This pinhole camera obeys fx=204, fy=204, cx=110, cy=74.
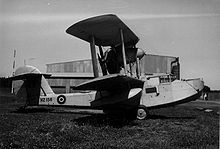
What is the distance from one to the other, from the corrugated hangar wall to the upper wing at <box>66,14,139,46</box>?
17872 mm

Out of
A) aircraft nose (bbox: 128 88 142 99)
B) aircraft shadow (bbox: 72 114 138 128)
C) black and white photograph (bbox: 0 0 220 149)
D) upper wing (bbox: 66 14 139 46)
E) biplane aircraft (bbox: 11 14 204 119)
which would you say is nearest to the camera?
black and white photograph (bbox: 0 0 220 149)

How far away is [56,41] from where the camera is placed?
5250 mm

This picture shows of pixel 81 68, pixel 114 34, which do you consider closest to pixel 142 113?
pixel 114 34

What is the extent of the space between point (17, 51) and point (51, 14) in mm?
1127

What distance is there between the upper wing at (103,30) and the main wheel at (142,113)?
3.00 metres

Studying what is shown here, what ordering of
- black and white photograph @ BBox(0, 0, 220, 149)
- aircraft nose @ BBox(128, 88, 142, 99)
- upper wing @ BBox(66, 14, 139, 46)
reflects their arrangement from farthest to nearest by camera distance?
aircraft nose @ BBox(128, 88, 142, 99) → upper wing @ BBox(66, 14, 139, 46) → black and white photograph @ BBox(0, 0, 220, 149)

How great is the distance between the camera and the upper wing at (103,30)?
21.7 feet

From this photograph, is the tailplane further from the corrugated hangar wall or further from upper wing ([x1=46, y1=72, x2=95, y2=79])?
upper wing ([x1=46, y1=72, x2=95, y2=79])

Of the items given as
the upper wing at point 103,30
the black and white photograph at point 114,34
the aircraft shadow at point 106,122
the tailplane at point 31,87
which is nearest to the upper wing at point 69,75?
the tailplane at point 31,87

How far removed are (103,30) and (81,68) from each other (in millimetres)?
21528

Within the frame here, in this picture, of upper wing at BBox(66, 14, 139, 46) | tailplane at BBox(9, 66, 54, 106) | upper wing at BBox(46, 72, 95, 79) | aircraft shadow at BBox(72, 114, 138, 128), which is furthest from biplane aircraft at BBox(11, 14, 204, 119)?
upper wing at BBox(46, 72, 95, 79)

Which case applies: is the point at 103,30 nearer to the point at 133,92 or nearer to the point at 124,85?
the point at 124,85

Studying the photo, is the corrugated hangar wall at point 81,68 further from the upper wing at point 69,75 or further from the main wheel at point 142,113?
the main wheel at point 142,113

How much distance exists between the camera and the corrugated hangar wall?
2675 centimetres
